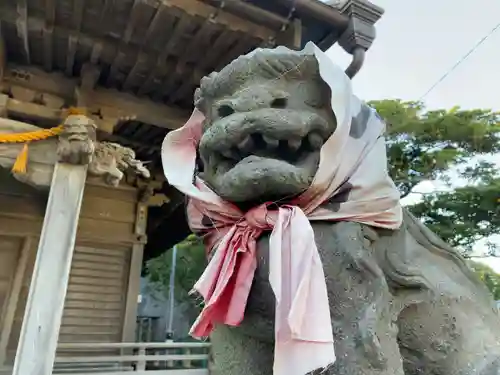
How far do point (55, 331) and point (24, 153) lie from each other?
1.33m

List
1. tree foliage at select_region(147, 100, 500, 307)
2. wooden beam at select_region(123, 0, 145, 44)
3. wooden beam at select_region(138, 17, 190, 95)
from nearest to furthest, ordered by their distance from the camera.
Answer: wooden beam at select_region(123, 0, 145, 44), wooden beam at select_region(138, 17, 190, 95), tree foliage at select_region(147, 100, 500, 307)

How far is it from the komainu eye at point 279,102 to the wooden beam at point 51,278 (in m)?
2.15

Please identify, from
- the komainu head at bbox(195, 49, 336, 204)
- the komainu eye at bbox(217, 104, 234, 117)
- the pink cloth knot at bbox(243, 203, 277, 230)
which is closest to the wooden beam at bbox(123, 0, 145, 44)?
the komainu head at bbox(195, 49, 336, 204)

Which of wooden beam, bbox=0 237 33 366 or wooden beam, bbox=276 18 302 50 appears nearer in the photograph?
wooden beam, bbox=276 18 302 50

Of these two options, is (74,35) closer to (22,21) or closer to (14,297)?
(22,21)

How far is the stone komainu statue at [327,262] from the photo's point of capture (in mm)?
1361

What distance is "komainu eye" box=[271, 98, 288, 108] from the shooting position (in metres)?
1.51

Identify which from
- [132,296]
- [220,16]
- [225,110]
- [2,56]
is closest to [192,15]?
[220,16]

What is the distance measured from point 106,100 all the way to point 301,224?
3344 mm

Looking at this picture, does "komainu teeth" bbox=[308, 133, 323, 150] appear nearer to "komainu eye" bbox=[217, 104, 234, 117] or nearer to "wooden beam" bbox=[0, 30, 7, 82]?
"komainu eye" bbox=[217, 104, 234, 117]

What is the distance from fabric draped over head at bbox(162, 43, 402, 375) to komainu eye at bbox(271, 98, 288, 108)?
166mm

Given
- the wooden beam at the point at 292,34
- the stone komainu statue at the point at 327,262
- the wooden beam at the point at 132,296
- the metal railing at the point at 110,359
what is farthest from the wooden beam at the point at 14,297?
the stone komainu statue at the point at 327,262

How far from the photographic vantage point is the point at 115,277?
593 centimetres

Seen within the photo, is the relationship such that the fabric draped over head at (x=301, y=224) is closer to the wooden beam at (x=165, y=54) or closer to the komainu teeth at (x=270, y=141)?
the komainu teeth at (x=270, y=141)
